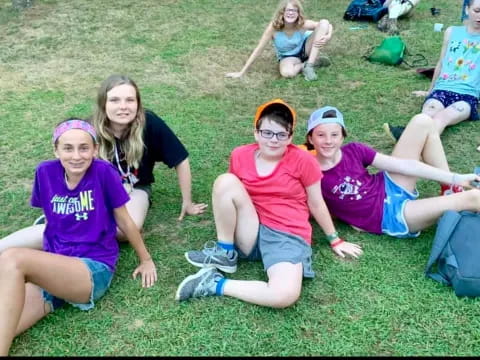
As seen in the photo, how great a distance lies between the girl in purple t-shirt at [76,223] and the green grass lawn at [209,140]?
0.12 metres

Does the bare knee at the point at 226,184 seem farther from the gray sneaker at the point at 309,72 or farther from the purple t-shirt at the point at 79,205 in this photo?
the gray sneaker at the point at 309,72

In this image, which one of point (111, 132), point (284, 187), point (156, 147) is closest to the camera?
point (284, 187)

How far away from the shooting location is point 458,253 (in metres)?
2.80

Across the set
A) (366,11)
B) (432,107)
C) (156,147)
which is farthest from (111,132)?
(366,11)

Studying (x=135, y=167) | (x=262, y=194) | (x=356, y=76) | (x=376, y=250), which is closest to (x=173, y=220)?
(x=135, y=167)

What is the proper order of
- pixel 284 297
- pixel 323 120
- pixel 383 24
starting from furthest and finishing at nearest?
1. pixel 383 24
2. pixel 323 120
3. pixel 284 297

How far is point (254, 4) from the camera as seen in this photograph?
8867mm

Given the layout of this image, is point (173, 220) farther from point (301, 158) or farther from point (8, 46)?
point (8, 46)

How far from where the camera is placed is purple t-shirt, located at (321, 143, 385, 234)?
10.6 feet

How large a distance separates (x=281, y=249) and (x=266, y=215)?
0.79 ft

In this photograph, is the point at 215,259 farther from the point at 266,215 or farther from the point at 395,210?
the point at 395,210

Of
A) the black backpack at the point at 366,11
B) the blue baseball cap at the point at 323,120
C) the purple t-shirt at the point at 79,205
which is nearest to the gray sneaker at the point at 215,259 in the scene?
→ the purple t-shirt at the point at 79,205

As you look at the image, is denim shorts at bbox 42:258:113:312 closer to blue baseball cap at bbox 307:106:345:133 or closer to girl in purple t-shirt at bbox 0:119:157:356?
girl in purple t-shirt at bbox 0:119:157:356

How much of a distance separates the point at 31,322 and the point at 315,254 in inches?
66.6
